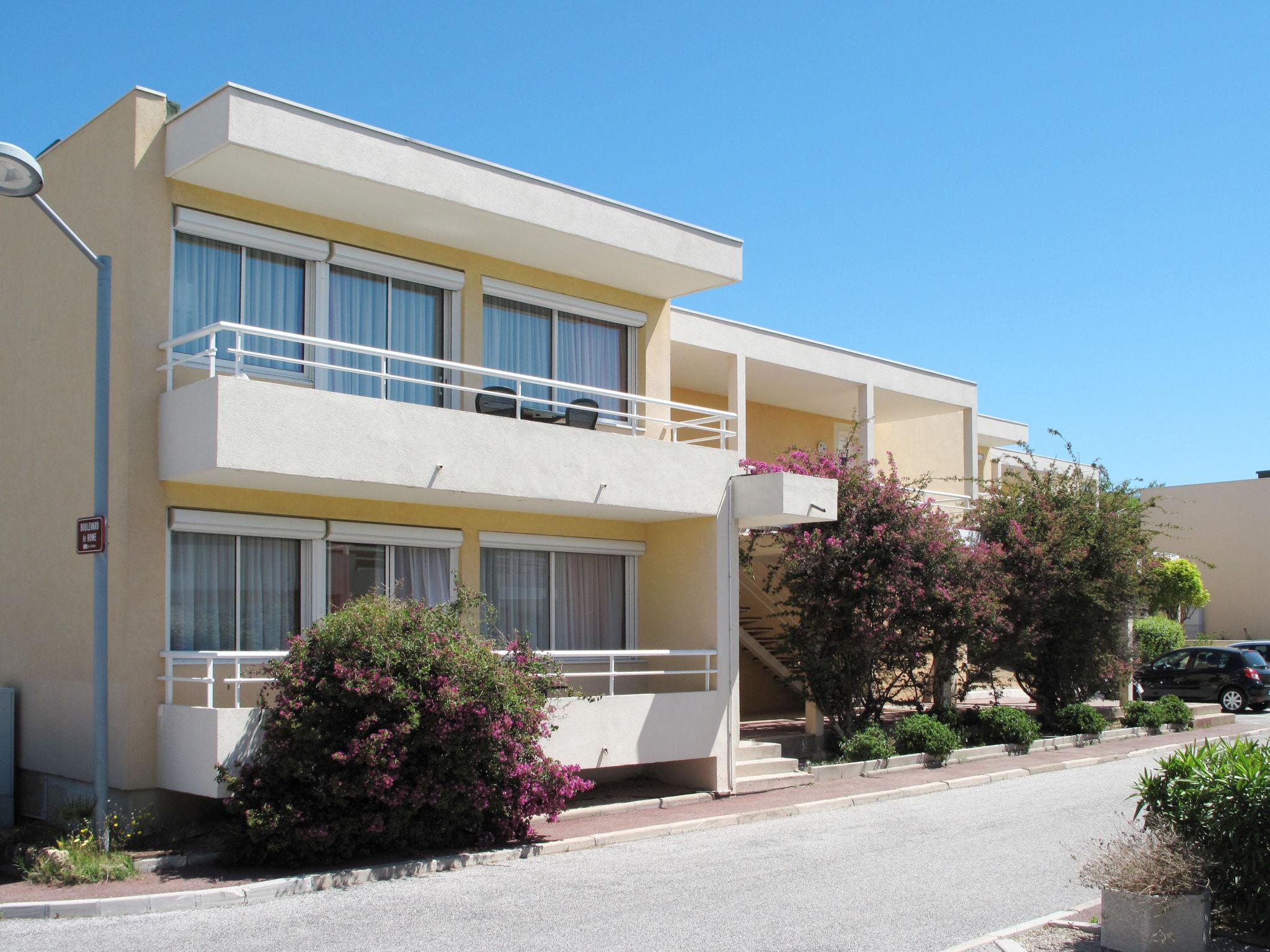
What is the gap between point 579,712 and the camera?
45.1 ft

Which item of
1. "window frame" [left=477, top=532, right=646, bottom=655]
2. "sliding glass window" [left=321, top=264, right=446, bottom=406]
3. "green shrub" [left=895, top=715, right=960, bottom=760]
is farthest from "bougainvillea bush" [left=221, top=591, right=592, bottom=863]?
"green shrub" [left=895, top=715, right=960, bottom=760]

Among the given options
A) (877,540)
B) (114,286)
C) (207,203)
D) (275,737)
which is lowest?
(275,737)

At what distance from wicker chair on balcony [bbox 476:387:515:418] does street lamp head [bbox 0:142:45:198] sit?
567cm

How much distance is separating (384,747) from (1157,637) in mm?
31252

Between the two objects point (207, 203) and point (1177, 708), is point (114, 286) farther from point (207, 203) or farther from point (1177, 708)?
point (1177, 708)

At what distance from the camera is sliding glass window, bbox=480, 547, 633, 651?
1531 cm

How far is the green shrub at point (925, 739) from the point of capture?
1811cm

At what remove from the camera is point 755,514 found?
15.9 m

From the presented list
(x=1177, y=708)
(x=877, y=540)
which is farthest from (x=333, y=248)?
(x=1177, y=708)

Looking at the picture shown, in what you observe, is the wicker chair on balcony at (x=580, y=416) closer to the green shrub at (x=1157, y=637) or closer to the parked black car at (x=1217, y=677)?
the parked black car at (x=1217, y=677)

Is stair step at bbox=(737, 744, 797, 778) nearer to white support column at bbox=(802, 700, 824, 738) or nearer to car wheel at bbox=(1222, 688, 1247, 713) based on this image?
white support column at bbox=(802, 700, 824, 738)

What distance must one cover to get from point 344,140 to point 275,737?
21.0 feet

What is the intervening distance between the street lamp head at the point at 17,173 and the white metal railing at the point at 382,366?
6.88 feet

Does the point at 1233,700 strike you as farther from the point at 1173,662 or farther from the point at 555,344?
the point at 555,344
